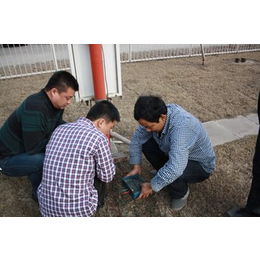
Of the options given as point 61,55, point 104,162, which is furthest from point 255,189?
point 61,55

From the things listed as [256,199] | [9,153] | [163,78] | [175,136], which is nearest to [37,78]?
[163,78]

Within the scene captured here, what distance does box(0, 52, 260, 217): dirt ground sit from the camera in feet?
7.75

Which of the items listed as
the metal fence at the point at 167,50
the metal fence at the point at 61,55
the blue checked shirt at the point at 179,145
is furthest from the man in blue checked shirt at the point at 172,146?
the metal fence at the point at 167,50

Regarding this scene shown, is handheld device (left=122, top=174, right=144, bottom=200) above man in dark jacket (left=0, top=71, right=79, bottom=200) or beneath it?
beneath

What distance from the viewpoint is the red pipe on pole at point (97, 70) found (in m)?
2.59

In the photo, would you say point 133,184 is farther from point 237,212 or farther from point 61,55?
point 61,55

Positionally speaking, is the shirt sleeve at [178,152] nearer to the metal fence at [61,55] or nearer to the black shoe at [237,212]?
the black shoe at [237,212]

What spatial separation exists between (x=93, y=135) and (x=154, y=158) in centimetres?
97

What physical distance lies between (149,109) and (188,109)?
2622mm

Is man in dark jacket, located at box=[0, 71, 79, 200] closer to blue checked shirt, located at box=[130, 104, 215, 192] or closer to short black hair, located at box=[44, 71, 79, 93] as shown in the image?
short black hair, located at box=[44, 71, 79, 93]

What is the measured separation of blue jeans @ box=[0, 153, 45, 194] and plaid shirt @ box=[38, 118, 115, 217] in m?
0.50

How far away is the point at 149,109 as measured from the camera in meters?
1.85

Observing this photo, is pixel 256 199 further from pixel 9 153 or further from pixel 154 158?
pixel 9 153

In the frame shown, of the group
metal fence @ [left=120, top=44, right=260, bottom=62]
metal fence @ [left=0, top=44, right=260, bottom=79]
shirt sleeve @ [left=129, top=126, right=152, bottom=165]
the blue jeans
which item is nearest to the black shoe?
shirt sleeve @ [left=129, top=126, right=152, bottom=165]
